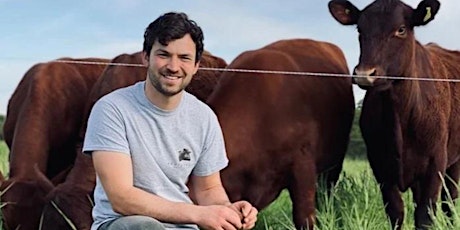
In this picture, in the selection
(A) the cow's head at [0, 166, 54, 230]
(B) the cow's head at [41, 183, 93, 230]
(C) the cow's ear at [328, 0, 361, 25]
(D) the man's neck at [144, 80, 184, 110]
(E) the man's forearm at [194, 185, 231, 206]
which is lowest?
(A) the cow's head at [0, 166, 54, 230]

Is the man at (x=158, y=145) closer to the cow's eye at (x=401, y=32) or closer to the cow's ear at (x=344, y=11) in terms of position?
the cow's eye at (x=401, y=32)

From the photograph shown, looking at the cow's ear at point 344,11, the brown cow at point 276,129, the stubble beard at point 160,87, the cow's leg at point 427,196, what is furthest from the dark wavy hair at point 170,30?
the cow's leg at point 427,196

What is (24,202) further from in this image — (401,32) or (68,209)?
(401,32)

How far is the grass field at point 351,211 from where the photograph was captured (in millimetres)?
6062

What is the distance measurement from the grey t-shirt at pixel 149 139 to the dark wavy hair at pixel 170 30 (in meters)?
0.28

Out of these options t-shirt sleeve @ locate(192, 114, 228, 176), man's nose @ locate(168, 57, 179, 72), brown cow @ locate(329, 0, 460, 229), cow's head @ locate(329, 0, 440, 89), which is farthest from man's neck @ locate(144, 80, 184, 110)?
brown cow @ locate(329, 0, 460, 229)

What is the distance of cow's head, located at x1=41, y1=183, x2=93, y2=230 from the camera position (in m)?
5.32

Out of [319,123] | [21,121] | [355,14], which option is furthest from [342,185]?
[21,121]

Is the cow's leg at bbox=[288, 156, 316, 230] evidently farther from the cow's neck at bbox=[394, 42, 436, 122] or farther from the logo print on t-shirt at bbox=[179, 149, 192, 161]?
the logo print on t-shirt at bbox=[179, 149, 192, 161]

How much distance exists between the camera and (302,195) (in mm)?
7008

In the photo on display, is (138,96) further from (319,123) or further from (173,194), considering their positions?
(319,123)

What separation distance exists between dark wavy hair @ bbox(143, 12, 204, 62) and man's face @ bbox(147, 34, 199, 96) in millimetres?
23

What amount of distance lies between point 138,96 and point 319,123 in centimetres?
340

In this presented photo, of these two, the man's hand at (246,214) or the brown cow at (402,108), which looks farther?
the brown cow at (402,108)
